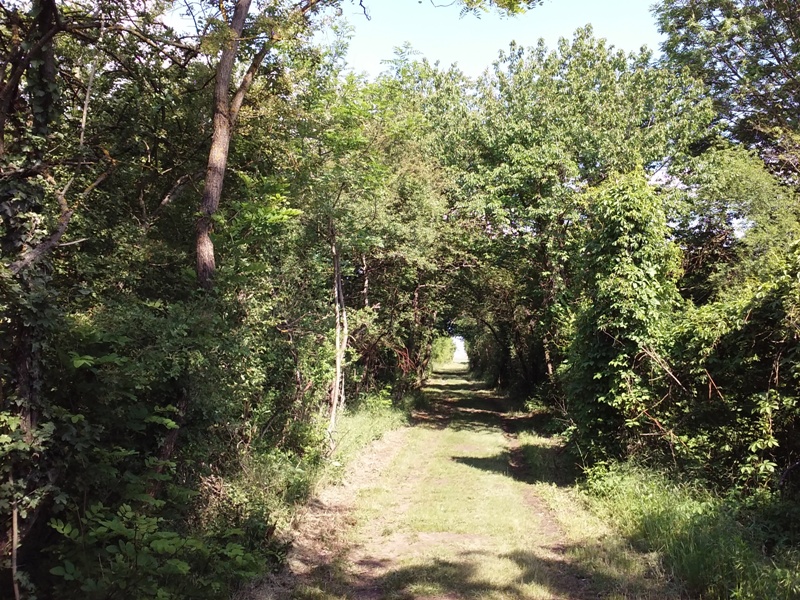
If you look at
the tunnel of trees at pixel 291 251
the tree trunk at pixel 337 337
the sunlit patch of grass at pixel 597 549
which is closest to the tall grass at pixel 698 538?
the sunlit patch of grass at pixel 597 549

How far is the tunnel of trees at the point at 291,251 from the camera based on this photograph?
14.7 ft

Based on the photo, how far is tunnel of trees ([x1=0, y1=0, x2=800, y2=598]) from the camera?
4.48m

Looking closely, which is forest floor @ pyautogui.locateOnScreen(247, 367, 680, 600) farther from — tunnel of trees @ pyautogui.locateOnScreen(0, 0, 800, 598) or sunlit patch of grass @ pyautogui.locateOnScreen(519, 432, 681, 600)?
tunnel of trees @ pyautogui.locateOnScreen(0, 0, 800, 598)

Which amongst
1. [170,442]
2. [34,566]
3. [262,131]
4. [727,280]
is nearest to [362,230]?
[262,131]

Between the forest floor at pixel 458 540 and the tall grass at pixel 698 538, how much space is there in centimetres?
28

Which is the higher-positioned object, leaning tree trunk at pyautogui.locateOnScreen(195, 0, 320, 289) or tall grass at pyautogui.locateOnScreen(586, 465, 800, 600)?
leaning tree trunk at pyautogui.locateOnScreen(195, 0, 320, 289)

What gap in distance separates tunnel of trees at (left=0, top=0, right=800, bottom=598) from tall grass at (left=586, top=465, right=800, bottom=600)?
2.00ft

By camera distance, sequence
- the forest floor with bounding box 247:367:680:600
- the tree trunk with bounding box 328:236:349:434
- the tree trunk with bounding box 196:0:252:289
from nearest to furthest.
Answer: the forest floor with bounding box 247:367:680:600 → the tree trunk with bounding box 196:0:252:289 → the tree trunk with bounding box 328:236:349:434

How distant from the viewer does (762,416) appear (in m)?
6.88

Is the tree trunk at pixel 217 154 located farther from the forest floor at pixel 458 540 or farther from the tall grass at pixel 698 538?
the tall grass at pixel 698 538

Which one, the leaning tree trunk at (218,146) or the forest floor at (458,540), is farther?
the leaning tree trunk at (218,146)

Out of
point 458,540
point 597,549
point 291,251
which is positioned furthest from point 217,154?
point 597,549

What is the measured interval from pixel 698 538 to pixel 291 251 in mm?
8162

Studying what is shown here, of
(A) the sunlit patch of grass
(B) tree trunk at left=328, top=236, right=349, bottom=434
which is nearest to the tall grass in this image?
(A) the sunlit patch of grass
